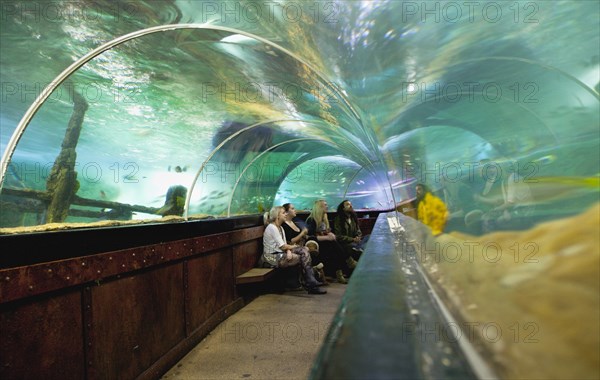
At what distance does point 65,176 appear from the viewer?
31.2 ft

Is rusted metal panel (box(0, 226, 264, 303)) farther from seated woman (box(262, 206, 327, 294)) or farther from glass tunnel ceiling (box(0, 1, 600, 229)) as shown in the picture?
glass tunnel ceiling (box(0, 1, 600, 229))

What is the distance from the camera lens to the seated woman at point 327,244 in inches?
354

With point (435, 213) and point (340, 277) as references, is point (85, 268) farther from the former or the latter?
point (340, 277)

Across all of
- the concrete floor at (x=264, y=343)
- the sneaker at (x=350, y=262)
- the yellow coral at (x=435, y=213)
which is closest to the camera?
the yellow coral at (x=435, y=213)

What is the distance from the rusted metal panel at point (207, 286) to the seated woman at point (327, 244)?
3.27m

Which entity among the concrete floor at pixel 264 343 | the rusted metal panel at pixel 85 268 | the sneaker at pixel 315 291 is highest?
the rusted metal panel at pixel 85 268

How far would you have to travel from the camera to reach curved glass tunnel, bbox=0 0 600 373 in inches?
34.6

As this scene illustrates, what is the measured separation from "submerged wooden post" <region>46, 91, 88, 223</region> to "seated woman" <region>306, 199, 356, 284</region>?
663cm

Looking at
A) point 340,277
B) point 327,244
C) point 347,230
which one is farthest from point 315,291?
point 347,230

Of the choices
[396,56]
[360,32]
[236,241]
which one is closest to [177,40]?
[236,241]

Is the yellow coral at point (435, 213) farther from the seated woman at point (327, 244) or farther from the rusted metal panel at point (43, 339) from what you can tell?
the seated woman at point (327, 244)

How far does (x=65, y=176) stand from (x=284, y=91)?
679 centimetres

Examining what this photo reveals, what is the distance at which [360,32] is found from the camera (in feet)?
6.56

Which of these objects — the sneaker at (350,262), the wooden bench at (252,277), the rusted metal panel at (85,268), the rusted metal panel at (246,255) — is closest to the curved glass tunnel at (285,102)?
the rusted metal panel at (85,268)
